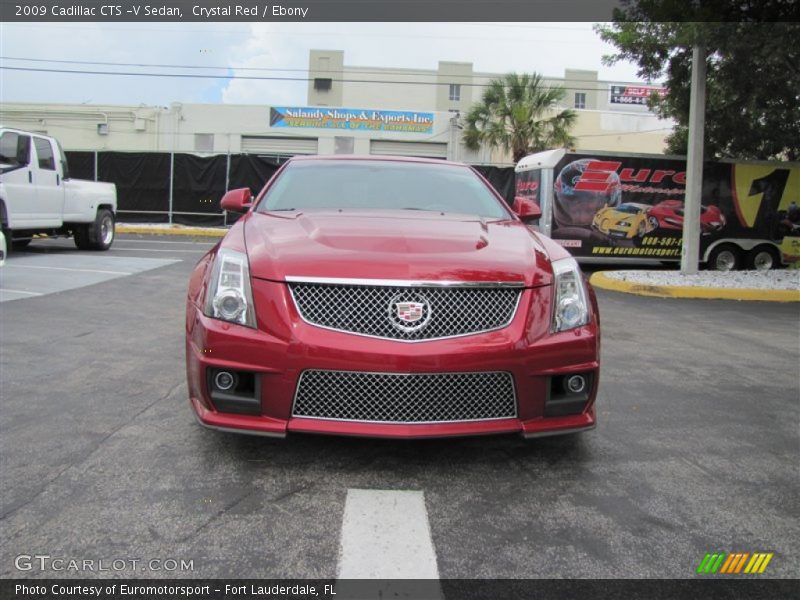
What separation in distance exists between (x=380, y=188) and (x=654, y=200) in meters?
12.0

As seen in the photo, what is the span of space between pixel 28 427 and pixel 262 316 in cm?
171

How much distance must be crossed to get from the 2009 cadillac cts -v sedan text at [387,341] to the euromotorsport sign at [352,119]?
3342cm

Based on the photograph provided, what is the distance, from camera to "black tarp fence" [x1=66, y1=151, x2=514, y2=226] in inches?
837

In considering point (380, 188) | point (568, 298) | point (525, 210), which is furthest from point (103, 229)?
point (568, 298)

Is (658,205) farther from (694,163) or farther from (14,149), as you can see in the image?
(14,149)

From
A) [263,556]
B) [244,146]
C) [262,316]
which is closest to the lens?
[263,556]

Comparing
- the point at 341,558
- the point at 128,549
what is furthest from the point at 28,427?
the point at 341,558

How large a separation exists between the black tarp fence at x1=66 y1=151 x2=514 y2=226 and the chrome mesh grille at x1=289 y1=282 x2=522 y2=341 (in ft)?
61.5

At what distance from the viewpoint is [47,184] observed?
39.4 ft

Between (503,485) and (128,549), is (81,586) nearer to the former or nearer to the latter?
(128,549)

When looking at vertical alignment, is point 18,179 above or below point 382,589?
above

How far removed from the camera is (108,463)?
309 cm

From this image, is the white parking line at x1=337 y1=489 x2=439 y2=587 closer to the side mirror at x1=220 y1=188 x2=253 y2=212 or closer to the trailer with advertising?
the side mirror at x1=220 y1=188 x2=253 y2=212

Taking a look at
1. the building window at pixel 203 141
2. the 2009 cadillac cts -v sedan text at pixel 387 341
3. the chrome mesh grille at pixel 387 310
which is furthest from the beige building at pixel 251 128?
the chrome mesh grille at pixel 387 310
